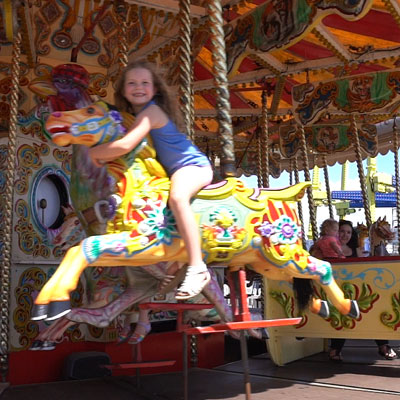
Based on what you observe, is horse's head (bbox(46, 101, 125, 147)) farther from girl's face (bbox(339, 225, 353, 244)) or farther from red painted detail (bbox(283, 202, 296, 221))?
girl's face (bbox(339, 225, 353, 244))

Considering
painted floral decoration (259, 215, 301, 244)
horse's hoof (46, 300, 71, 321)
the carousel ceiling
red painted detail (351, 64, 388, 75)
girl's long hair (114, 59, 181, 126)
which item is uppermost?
red painted detail (351, 64, 388, 75)

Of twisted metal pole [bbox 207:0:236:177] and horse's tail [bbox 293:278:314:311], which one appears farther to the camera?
horse's tail [bbox 293:278:314:311]

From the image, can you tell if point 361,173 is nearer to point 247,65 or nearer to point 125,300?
point 247,65

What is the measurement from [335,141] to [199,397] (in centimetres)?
667

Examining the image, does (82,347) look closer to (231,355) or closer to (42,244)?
(42,244)

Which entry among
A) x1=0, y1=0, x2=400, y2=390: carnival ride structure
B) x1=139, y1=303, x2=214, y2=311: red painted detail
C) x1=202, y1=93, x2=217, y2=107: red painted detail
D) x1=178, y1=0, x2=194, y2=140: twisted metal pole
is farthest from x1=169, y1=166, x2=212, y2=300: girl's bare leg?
x1=202, y1=93, x2=217, y2=107: red painted detail

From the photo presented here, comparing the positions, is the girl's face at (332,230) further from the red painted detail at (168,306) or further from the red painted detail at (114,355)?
the red painted detail at (168,306)

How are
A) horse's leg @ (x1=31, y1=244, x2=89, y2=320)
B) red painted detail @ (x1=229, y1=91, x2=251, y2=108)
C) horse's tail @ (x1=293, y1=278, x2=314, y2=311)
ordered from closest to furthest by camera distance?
horse's leg @ (x1=31, y1=244, x2=89, y2=320)
horse's tail @ (x1=293, y1=278, x2=314, y2=311)
red painted detail @ (x1=229, y1=91, x2=251, y2=108)

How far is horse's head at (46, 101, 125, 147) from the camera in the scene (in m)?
2.62

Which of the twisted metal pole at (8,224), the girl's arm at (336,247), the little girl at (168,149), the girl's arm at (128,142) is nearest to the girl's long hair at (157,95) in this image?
the little girl at (168,149)

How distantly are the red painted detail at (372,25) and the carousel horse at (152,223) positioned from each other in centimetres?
423

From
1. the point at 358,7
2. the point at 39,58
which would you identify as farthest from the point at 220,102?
the point at 39,58

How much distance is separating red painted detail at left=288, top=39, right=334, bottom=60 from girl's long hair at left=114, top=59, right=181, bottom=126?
505 centimetres

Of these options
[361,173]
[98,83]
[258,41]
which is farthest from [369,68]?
[98,83]
